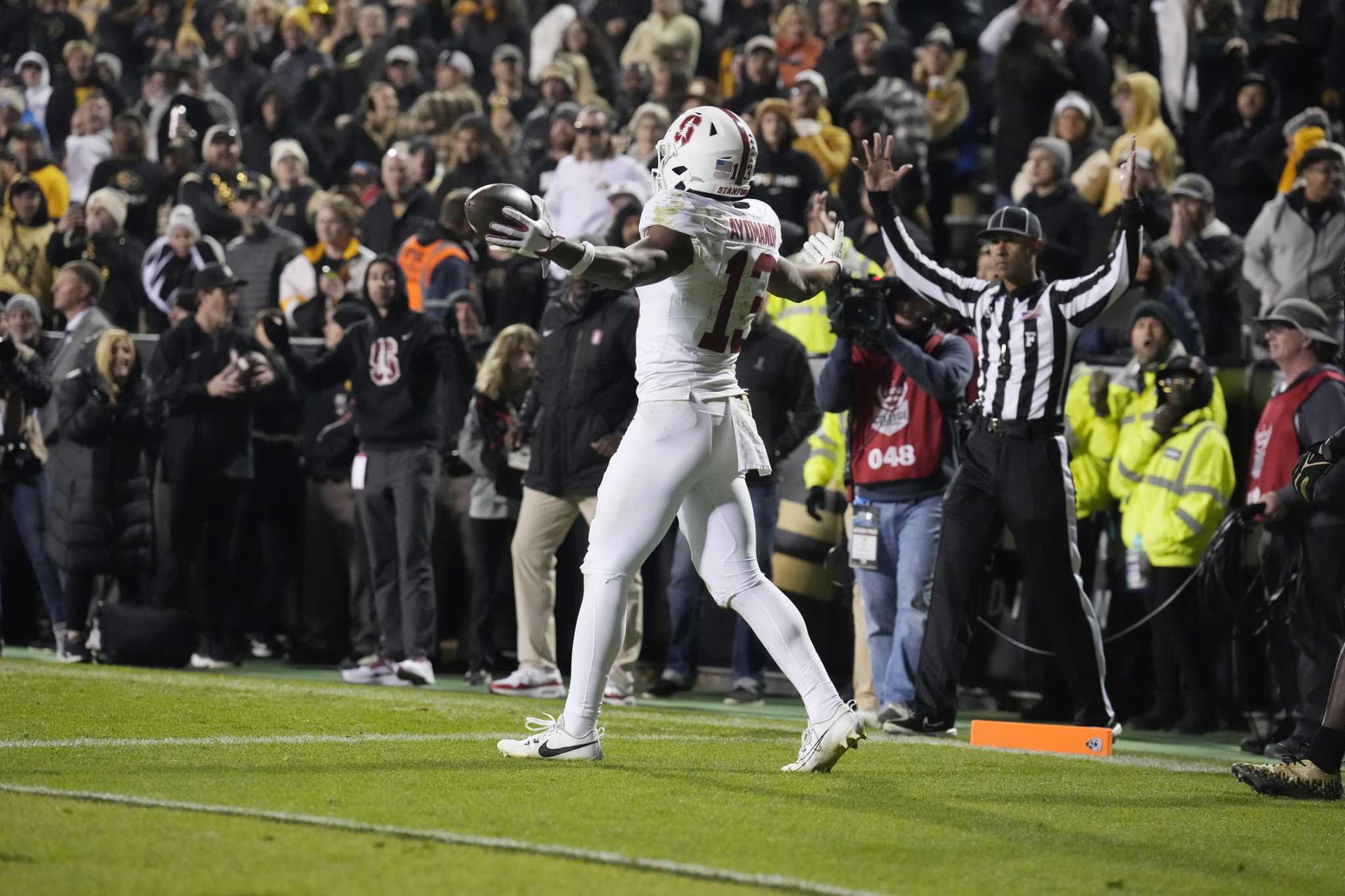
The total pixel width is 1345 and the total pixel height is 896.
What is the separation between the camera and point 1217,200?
1395 centimetres

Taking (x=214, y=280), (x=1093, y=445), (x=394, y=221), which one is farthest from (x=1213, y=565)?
(x=394, y=221)

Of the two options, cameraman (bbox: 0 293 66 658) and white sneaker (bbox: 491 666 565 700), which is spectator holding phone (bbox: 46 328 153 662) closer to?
cameraman (bbox: 0 293 66 658)

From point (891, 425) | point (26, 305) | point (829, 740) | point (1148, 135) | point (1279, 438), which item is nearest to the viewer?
point (829, 740)

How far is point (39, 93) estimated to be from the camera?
20.1m

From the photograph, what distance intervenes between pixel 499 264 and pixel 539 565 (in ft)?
13.0

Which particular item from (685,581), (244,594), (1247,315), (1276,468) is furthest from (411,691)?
(1247,315)

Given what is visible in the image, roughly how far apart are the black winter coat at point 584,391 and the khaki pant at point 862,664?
1.43 m

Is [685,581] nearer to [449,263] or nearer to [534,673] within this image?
[534,673]

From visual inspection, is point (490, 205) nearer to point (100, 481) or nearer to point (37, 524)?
point (100, 481)

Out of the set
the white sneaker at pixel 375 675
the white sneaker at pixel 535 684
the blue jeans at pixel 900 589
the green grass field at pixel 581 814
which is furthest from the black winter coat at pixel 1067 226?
the white sneaker at pixel 375 675

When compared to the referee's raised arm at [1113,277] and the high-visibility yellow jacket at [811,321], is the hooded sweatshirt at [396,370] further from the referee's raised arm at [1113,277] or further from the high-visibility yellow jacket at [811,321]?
the referee's raised arm at [1113,277]

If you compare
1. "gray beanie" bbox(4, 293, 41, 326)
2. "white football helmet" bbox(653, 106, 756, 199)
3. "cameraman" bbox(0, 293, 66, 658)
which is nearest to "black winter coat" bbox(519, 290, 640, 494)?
"cameraman" bbox(0, 293, 66, 658)

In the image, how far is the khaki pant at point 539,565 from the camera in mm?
10750

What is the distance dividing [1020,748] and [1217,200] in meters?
6.50
